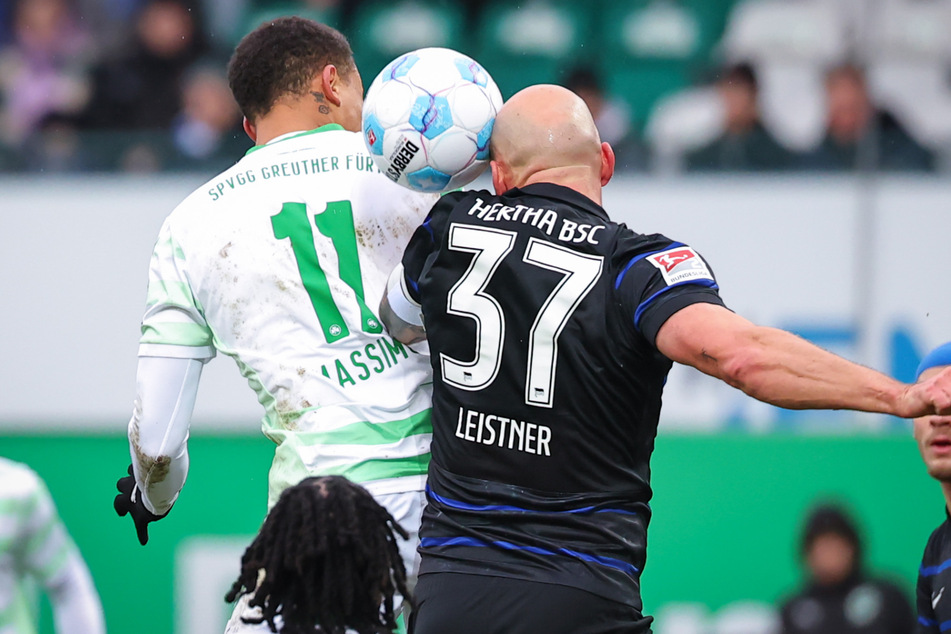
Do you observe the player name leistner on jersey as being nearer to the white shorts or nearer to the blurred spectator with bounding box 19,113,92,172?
the white shorts

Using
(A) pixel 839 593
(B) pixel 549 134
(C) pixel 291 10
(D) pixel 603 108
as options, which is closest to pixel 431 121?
(B) pixel 549 134

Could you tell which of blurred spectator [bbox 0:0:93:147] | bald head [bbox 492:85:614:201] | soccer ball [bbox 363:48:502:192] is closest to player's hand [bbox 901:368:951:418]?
bald head [bbox 492:85:614:201]

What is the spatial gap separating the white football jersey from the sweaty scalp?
1.53 feet

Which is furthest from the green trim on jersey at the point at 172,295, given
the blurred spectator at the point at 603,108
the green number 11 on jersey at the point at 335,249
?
the blurred spectator at the point at 603,108

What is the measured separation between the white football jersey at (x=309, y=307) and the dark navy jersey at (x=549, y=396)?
0.42 m

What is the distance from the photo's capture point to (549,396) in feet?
10.9

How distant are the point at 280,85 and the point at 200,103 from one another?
551cm

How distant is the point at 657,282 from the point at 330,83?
4.95ft

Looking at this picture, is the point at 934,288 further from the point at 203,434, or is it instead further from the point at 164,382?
the point at 164,382

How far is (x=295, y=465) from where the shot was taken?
3.86m

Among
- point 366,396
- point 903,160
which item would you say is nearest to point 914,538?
point 903,160

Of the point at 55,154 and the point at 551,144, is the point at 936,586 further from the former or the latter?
the point at 55,154

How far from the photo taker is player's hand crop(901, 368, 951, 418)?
254 cm

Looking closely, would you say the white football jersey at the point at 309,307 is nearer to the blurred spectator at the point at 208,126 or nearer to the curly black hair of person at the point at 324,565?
the curly black hair of person at the point at 324,565
